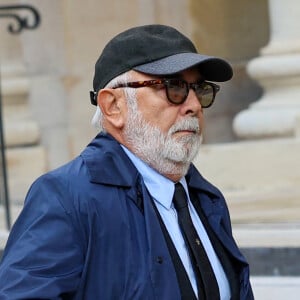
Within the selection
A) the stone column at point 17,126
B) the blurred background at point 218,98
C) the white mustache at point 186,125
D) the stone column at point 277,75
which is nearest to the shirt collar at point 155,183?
the white mustache at point 186,125

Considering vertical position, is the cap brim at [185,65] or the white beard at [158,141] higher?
the cap brim at [185,65]

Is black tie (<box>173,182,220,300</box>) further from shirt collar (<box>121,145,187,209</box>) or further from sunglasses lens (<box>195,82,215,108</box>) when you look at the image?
sunglasses lens (<box>195,82,215,108</box>)

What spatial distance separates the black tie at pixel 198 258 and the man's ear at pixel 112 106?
24 centimetres

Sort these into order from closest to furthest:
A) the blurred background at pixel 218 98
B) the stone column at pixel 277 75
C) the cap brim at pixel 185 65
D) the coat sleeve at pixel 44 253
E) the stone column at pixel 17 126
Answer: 1. the coat sleeve at pixel 44 253
2. the cap brim at pixel 185 65
3. the blurred background at pixel 218 98
4. the stone column at pixel 277 75
5. the stone column at pixel 17 126

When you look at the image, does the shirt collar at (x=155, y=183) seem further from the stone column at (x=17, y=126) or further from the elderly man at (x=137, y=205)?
the stone column at (x=17, y=126)

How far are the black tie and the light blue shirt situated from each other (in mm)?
12

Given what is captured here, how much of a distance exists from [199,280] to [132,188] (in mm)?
277

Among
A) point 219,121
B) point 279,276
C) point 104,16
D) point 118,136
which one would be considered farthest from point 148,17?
point 118,136

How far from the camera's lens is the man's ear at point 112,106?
9.66 feet

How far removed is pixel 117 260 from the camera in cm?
274

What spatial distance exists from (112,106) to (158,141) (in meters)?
0.15

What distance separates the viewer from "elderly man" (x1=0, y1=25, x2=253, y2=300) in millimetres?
2711

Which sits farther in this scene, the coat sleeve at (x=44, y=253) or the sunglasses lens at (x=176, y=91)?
the sunglasses lens at (x=176, y=91)

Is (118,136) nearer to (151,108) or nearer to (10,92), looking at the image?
(151,108)
